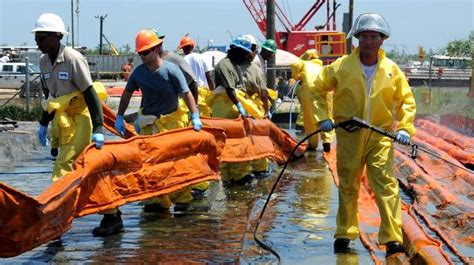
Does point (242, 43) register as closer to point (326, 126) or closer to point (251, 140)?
point (251, 140)

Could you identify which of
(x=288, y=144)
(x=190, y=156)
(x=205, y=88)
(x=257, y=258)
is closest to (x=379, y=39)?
(x=257, y=258)

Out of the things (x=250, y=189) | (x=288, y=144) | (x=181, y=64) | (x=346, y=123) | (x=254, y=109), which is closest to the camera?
(x=346, y=123)

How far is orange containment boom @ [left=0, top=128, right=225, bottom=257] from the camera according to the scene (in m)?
6.43

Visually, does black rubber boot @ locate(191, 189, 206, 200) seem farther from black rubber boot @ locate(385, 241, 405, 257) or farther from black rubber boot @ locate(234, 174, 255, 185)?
black rubber boot @ locate(385, 241, 405, 257)

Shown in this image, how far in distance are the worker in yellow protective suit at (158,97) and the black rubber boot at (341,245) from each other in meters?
2.40

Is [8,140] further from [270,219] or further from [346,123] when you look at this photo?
[346,123]

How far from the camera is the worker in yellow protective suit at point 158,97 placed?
9.46 meters

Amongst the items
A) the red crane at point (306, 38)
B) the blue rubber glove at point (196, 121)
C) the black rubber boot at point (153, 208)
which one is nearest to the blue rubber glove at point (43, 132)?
the black rubber boot at point (153, 208)

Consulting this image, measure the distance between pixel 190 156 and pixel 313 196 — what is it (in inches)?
76.7

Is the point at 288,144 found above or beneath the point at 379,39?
beneath

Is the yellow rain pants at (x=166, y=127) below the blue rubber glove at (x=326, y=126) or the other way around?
below

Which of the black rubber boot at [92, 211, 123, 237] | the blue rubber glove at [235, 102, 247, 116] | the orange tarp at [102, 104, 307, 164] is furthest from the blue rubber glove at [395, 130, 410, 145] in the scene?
the blue rubber glove at [235, 102, 247, 116]

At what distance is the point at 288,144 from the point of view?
554 inches

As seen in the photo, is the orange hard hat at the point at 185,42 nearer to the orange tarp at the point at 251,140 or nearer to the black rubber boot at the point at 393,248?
the orange tarp at the point at 251,140
